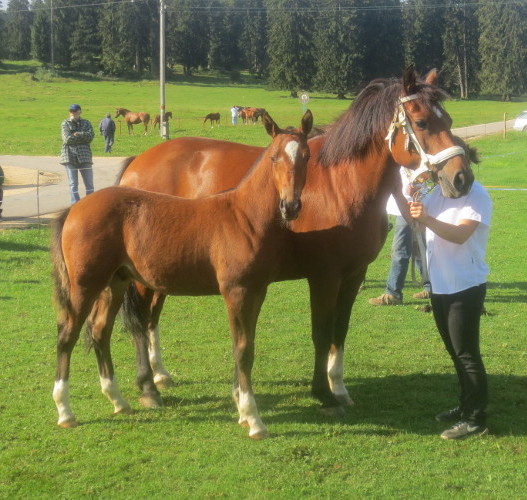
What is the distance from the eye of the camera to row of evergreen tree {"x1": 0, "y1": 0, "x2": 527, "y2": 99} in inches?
3041

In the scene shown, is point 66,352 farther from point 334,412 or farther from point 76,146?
point 76,146

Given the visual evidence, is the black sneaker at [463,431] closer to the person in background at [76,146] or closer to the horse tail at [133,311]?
the horse tail at [133,311]

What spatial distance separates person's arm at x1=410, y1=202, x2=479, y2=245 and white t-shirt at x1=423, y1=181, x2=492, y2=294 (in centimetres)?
5

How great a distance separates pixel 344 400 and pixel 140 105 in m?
58.1

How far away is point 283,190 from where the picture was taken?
4.71 m

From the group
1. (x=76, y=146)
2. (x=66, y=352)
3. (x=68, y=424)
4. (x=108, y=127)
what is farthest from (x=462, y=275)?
(x=108, y=127)

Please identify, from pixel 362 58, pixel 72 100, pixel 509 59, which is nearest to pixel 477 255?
pixel 72 100

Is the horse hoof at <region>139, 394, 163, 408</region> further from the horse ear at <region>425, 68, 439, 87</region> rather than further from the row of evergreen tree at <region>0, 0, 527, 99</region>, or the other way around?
the row of evergreen tree at <region>0, 0, 527, 99</region>

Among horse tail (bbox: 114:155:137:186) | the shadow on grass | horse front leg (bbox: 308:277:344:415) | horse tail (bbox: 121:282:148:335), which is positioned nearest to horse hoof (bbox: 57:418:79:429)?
the shadow on grass

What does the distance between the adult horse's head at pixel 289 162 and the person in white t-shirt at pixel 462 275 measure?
78cm

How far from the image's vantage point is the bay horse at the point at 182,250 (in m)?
5.10

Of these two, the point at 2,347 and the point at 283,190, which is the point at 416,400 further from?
the point at 2,347

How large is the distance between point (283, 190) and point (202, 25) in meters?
104

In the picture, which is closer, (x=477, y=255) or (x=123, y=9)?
(x=477, y=255)
